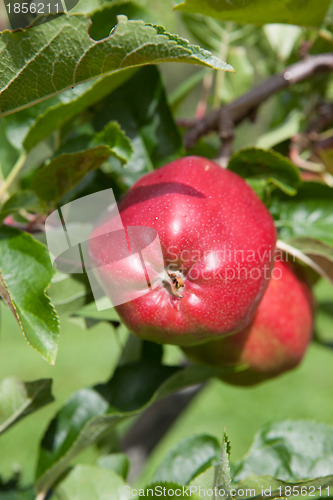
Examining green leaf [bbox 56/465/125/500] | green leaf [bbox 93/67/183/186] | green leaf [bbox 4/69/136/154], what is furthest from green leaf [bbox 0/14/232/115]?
green leaf [bbox 56/465/125/500]

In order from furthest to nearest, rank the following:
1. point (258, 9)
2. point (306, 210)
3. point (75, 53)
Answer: point (306, 210), point (258, 9), point (75, 53)

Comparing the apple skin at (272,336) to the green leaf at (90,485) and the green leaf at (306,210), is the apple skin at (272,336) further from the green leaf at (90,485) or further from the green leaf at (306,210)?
the green leaf at (90,485)

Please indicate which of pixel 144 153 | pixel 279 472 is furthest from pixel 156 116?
pixel 279 472

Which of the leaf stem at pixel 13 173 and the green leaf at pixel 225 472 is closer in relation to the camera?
the green leaf at pixel 225 472

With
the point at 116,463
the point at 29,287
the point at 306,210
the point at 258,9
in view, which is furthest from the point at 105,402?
the point at 258,9

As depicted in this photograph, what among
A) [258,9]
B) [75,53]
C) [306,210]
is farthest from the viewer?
[306,210]

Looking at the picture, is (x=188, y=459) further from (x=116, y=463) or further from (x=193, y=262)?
(x=193, y=262)

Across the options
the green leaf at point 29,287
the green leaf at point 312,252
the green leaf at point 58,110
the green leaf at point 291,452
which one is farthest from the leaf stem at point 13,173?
the green leaf at point 291,452

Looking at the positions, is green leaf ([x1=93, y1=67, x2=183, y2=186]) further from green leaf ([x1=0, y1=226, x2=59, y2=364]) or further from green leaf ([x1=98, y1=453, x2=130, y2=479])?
green leaf ([x1=98, y1=453, x2=130, y2=479])

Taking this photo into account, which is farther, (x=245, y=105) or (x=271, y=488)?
(x=245, y=105)
